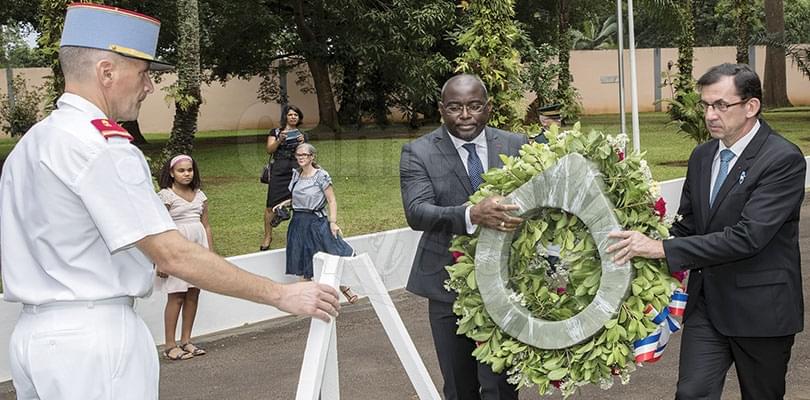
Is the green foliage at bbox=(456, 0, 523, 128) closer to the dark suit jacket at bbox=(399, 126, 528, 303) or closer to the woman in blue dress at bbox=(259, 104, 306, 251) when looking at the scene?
the woman in blue dress at bbox=(259, 104, 306, 251)

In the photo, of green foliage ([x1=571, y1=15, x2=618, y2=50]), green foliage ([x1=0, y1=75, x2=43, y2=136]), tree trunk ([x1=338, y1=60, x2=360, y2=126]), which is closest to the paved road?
tree trunk ([x1=338, y1=60, x2=360, y2=126])

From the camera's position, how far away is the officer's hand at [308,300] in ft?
10.7

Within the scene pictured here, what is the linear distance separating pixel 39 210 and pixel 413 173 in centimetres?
199

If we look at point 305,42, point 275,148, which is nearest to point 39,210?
point 275,148

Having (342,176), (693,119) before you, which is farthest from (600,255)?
(693,119)

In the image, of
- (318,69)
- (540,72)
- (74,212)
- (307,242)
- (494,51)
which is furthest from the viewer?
(540,72)

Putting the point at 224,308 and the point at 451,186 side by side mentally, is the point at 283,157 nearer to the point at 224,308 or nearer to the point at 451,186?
the point at 224,308

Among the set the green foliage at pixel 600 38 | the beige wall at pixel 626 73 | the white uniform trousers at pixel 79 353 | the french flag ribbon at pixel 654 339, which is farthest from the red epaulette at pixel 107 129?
the green foliage at pixel 600 38

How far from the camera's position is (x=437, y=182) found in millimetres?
4504

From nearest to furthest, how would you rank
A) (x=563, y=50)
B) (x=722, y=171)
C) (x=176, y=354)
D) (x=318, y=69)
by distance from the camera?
(x=722, y=171) < (x=176, y=354) < (x=318, y=69) < (x=563, y=50)

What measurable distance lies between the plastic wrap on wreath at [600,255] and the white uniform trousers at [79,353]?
1.52 metres

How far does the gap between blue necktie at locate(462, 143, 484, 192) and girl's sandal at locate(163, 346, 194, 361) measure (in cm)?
436

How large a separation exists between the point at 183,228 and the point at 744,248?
5.22 metres

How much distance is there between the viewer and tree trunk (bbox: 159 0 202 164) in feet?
48.3
